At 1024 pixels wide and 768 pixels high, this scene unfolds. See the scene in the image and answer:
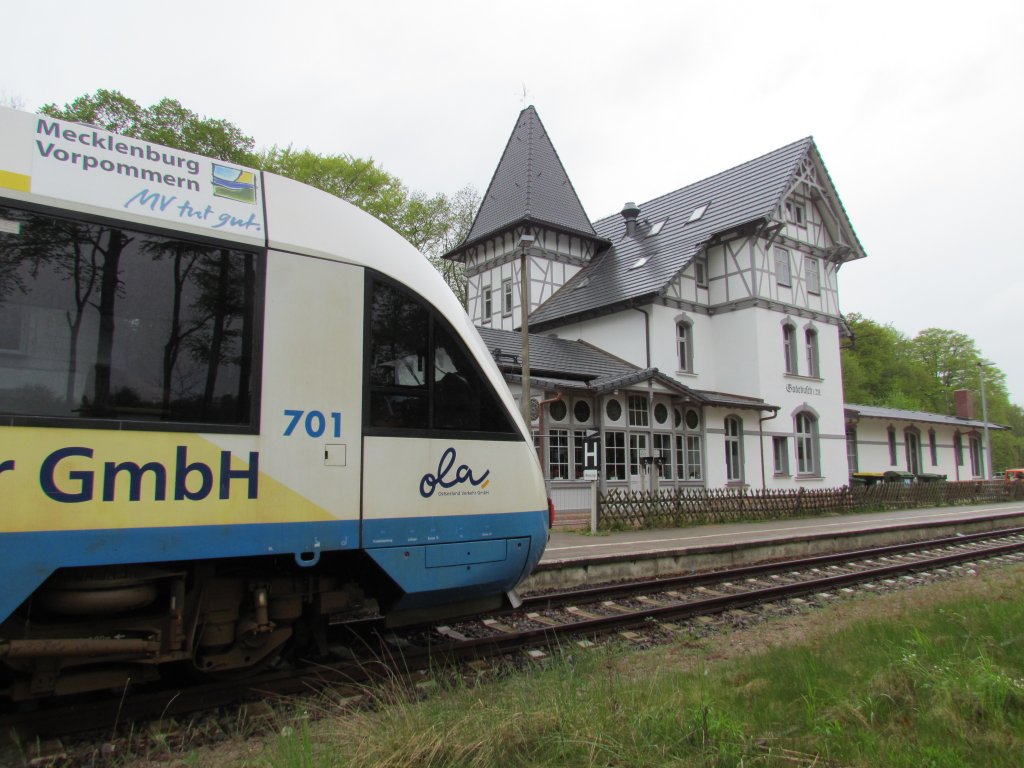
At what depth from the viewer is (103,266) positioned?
3.89m

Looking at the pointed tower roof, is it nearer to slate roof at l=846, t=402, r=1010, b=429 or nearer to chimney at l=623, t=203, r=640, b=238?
chimney at l=623, t=203, r=640, b=238

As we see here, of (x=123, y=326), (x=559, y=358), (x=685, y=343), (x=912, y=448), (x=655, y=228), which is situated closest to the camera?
(x=123, y=326)

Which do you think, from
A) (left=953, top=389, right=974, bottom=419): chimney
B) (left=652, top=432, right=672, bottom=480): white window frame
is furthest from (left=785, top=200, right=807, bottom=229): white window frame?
(left=953, top=389, right=974, bottom=419): chimney

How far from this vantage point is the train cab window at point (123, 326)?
3.62m

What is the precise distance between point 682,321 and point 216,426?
23802 millimetres

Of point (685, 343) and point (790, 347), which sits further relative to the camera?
point (790, 347)

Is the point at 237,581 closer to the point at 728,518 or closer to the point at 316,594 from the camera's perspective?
the point at 316,594

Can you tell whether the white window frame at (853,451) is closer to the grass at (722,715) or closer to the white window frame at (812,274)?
the white window frame at (812,274)

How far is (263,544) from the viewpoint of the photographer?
4.10 metres

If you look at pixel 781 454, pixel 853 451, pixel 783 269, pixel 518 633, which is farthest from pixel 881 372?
pixel 518 633

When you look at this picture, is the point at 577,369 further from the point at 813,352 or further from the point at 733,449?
the point at 813,352

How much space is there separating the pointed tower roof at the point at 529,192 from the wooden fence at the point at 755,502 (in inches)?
547

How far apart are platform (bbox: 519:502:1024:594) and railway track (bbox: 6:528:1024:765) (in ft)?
3.95

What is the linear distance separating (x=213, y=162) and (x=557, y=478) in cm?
1624
